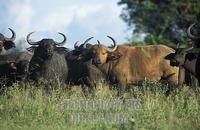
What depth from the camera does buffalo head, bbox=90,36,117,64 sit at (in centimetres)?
2012

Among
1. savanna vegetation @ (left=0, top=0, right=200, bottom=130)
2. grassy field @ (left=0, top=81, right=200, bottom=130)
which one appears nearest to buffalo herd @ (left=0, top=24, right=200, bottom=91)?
savanna vegetation @ (left=0, top=0, right=200, bottom=130)

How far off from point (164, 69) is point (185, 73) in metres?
1.08

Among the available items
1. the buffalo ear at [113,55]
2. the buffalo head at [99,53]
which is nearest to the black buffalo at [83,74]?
the buffalo head at [99,53]

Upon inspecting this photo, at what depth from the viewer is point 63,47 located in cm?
2031

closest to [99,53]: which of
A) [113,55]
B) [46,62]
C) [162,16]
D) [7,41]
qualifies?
[113,55]

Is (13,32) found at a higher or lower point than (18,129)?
higher

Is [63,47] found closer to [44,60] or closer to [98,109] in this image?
[44,60]

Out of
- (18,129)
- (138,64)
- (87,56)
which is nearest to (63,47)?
(87,56)

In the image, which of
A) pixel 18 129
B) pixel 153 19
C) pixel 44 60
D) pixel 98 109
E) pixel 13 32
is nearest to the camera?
pixel 18 129

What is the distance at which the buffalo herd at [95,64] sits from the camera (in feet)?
63.7

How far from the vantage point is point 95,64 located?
66.6 feet

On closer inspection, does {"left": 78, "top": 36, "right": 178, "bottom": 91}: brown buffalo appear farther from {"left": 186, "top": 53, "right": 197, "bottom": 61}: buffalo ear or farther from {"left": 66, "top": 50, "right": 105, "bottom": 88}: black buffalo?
{"left": 186, "top": 53, "right": 197, "bottom": 61}: buffalo ear

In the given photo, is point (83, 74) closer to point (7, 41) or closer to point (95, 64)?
point (95, 64)

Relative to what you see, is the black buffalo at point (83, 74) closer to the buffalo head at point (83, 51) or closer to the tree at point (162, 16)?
the buffalo head at point (83, 51)
